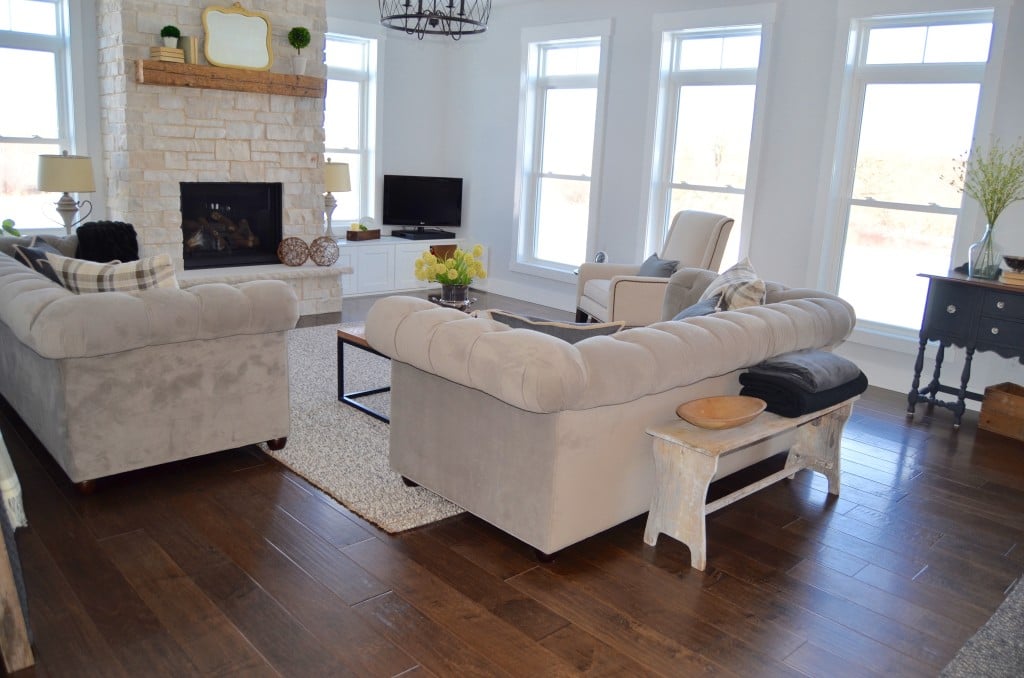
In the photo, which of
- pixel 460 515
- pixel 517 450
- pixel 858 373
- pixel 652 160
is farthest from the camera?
pixel 652 160

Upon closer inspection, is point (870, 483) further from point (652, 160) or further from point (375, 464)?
point (652, 160)

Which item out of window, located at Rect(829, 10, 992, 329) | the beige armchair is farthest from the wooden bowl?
window, located at Rect(829, 10, 992, 329)

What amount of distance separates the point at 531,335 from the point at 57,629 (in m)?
1.67

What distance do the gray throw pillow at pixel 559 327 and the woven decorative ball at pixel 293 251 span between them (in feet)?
13.6

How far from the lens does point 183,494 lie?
327 cm

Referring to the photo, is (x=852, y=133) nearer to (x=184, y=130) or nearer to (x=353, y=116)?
(x=353, y=116)

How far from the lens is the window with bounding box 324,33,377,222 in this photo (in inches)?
300

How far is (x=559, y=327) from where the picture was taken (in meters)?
2.80

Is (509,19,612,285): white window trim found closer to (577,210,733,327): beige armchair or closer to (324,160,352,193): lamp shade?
(577,210,733,327): beige armchair

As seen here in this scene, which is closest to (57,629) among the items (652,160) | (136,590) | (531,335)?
(136,590)

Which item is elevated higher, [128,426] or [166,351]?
[166,351]

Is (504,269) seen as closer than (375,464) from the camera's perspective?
No

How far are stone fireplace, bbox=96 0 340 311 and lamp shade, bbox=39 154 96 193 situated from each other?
42 centimetres

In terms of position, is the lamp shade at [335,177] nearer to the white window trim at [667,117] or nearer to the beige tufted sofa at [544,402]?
the white window trim at [667,117]
